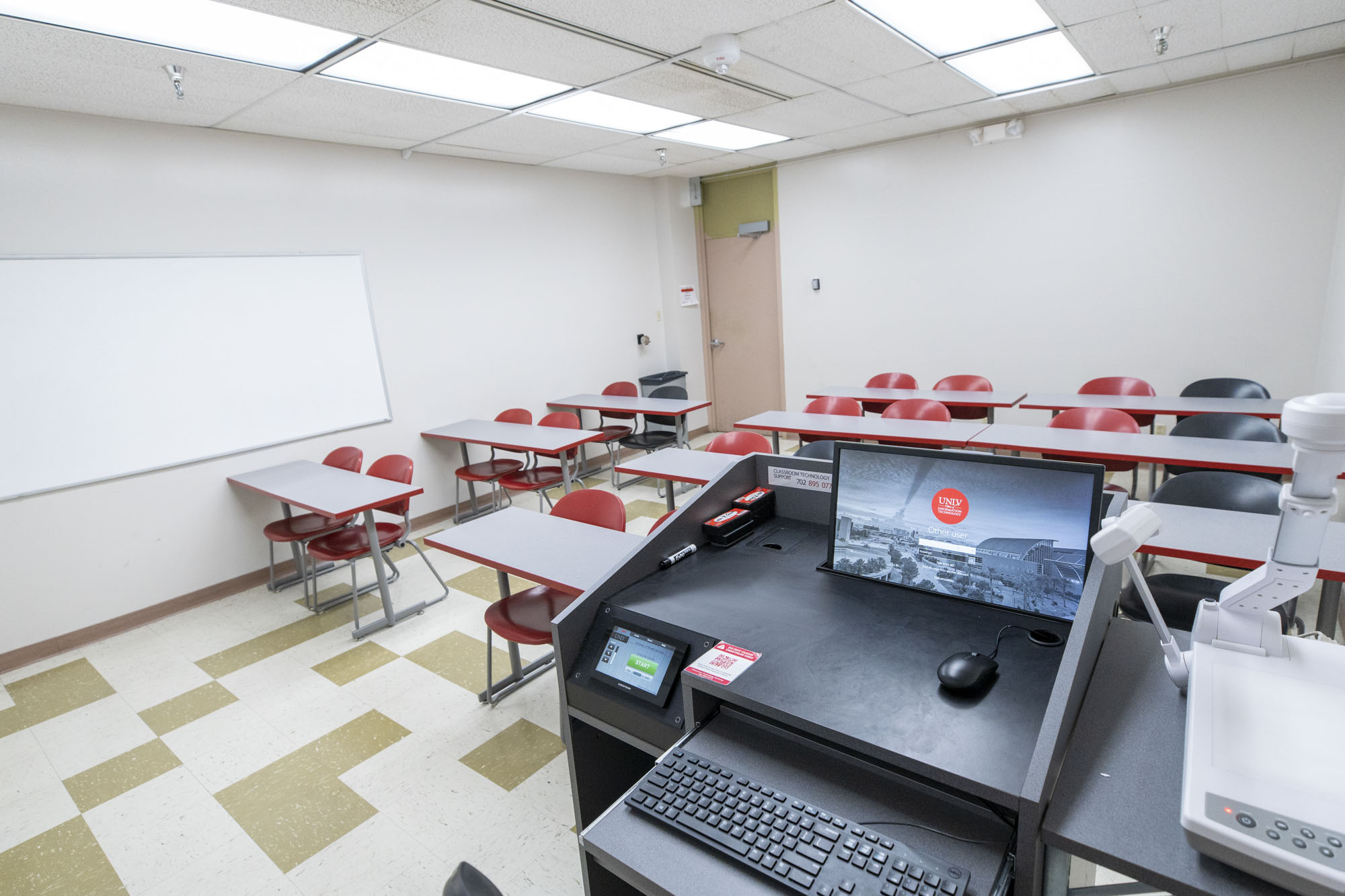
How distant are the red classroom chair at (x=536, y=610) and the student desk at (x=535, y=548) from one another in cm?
2

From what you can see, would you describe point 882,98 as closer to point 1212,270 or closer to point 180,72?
point 1212,270

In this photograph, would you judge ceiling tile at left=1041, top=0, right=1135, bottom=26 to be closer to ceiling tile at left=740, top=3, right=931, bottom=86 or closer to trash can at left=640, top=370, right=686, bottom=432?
ceiling tile at left=740, top=3, right=931, bottom=86

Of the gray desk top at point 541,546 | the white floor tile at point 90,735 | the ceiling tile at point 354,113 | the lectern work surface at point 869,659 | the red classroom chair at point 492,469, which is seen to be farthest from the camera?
the red classroom chair at point 492,469

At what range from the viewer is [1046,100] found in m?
4.76

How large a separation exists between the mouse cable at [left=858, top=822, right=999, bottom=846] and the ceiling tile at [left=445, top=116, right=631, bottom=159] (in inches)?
170

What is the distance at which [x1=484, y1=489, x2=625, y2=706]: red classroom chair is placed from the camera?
2.48m

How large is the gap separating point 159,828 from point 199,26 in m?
3.02

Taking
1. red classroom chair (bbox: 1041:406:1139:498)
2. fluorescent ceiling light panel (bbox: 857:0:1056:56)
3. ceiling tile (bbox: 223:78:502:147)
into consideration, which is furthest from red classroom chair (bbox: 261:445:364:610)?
red classroom chair (bbox: 1041:406:1139:498)

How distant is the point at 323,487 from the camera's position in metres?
3.85

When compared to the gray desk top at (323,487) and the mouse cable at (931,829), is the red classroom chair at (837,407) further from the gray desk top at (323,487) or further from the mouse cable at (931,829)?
the mouse cable at (931,829)

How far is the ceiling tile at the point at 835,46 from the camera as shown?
298 cm

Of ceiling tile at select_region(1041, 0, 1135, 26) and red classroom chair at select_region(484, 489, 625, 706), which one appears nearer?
red classroom chair at select_region(484, 489, 625, 706)

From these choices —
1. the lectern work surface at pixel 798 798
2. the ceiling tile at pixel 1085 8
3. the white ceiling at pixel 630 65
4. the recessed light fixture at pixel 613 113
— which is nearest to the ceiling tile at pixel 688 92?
the white ceiling at pixel 630 65

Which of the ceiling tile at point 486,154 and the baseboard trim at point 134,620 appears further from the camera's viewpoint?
the ceiling tile at point 486,154
